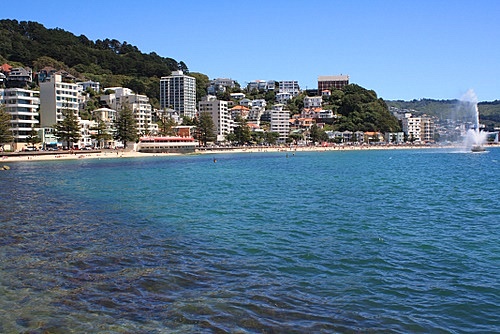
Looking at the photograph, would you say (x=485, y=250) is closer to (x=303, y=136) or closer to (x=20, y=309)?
(x=20, y=309)

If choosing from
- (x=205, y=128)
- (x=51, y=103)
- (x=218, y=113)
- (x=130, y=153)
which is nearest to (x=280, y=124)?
(x=218, y=113)

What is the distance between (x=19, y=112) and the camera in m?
89.9

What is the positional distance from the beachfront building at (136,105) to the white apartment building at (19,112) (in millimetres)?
35924

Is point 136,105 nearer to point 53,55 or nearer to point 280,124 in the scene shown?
point 280,124

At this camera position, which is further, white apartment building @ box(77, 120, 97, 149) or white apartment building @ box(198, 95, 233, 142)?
white apartment building @ box(198, 95, 233, 142)

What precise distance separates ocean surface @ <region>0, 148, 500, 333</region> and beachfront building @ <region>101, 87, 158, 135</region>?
107868mm

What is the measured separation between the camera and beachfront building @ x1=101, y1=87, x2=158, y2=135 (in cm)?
13025

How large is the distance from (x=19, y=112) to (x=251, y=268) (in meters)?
91.1

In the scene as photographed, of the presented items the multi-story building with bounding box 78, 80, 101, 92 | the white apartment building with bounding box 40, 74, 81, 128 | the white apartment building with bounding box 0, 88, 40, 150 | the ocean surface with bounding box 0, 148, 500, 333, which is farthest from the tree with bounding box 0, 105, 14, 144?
the multi-story building with bounding box 78, 80, 101, 92

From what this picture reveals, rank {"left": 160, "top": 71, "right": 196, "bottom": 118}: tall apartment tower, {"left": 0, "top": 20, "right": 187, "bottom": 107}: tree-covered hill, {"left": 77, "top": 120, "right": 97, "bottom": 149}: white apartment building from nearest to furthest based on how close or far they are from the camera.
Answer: {"left": 77, "top": 120, "right": 97, "bottom": 149}: white apartment building, {"left": 0, "top": 20, "right": 187, "bottom": 107}: tree-covered hill, {"left": 160, "top": 71, "right": 196, "bottom": 118}: tall apartment tower

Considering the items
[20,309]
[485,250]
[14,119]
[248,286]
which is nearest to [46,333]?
[20,309]

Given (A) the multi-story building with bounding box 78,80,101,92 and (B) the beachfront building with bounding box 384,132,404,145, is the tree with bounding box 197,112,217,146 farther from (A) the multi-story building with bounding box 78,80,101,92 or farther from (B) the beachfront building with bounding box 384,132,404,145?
(B) the beachfront building with bounding box 384,132,404,145

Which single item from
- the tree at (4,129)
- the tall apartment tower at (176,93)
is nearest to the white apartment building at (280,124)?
the tall apartment tower at (176,93)

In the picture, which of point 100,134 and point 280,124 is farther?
point 280,124
